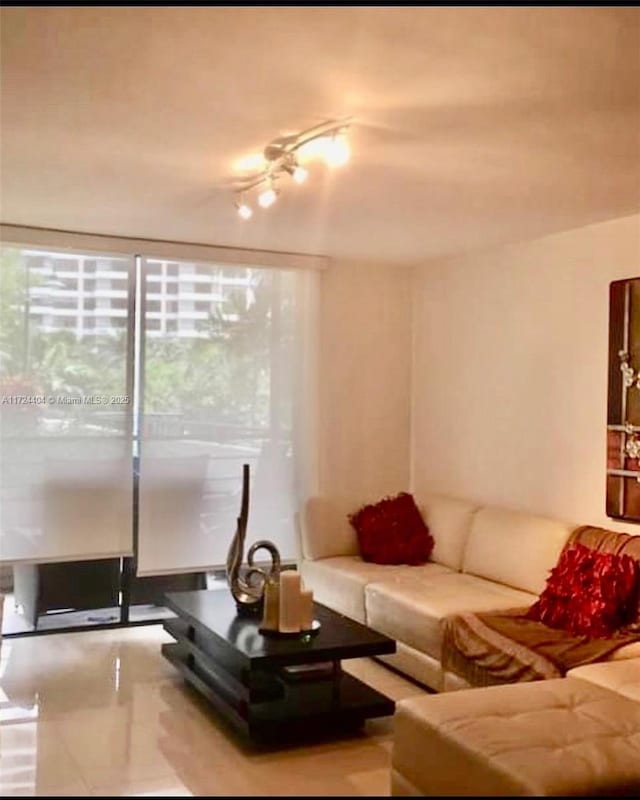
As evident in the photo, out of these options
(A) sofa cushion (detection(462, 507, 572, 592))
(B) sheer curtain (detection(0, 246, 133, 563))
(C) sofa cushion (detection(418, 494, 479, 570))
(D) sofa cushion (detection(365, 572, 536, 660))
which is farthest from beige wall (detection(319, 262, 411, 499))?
(B) sheer curtain (detection(0, 246, 133, 563))

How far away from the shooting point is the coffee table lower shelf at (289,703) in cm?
338

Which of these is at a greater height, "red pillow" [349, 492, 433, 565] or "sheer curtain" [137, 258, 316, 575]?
"sheer curtain" [137, 258, 316, 575]

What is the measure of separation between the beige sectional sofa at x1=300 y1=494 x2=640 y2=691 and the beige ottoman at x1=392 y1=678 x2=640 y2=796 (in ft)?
2.16

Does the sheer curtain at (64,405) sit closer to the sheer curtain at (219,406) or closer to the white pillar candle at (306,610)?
the sheer curtain at (219,406)

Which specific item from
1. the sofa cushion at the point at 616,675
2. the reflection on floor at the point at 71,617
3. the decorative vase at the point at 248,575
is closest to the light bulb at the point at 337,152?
the decorative vase at the point at 248,575

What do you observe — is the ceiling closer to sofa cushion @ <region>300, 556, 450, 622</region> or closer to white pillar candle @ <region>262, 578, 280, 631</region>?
white pillar candle @ <region>262, 578, 280, 631</region>

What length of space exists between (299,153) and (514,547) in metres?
2.47

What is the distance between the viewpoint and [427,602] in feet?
13.8

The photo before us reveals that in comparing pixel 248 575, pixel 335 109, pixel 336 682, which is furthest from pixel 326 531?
pixel 335 109

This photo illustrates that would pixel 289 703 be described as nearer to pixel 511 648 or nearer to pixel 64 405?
pixel 511 648

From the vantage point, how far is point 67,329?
498cm

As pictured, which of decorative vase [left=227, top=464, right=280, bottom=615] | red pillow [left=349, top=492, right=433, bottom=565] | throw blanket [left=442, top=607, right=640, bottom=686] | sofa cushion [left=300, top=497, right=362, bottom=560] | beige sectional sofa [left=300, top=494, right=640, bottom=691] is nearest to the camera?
throw blanket [left=442, top=607, right=640, bottom=686]

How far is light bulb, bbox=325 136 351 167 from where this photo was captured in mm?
3084

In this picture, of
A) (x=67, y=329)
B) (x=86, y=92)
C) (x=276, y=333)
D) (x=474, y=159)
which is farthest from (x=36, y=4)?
(x=276, y=333)
